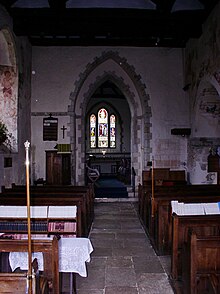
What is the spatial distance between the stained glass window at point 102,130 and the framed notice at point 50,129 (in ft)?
23.7

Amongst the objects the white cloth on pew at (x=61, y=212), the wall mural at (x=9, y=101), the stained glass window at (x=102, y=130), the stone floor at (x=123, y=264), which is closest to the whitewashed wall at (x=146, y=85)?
the wall mural at (x=9, y=101)

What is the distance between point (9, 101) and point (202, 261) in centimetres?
717

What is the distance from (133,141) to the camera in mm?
12531

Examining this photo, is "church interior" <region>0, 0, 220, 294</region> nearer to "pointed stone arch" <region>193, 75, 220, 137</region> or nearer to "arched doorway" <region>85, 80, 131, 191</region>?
"pointed stone arch" <region>193, 75, 220, 137</region>

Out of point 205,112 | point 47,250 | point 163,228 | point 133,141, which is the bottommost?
point 163,228

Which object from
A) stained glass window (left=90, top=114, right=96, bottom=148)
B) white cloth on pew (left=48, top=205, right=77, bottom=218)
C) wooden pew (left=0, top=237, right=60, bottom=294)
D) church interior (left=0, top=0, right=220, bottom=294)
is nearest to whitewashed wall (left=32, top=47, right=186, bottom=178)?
church interior (left=0, top=0, right=220, bottom=294)

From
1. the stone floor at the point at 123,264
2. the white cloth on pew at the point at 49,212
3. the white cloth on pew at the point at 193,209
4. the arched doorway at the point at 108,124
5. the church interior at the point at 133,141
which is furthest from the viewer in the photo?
the arched doorway at the point at 108,124

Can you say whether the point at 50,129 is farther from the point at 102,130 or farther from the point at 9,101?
the point at 102,130

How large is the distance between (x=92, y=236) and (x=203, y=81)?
5362 mm

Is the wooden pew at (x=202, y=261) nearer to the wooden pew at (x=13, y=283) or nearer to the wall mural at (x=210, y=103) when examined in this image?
the wooden pew at (x=13, y=283)

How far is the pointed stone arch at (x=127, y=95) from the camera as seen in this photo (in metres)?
11.5

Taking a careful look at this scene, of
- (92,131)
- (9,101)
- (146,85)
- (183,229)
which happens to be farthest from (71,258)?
(92,131)

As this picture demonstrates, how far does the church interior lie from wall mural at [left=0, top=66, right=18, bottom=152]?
0.03m

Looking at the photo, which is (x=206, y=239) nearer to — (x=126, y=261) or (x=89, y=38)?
(x=126, y=261)
